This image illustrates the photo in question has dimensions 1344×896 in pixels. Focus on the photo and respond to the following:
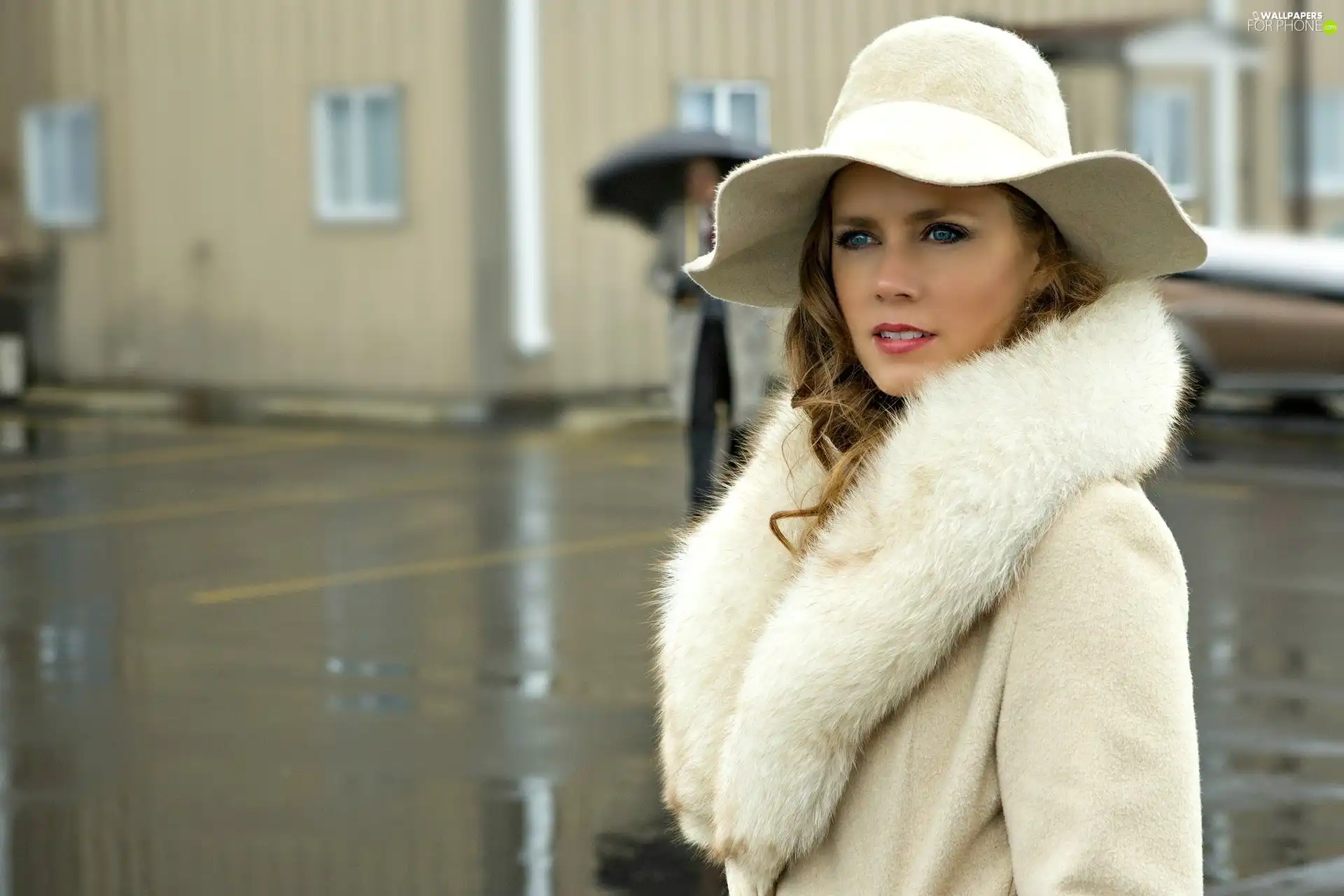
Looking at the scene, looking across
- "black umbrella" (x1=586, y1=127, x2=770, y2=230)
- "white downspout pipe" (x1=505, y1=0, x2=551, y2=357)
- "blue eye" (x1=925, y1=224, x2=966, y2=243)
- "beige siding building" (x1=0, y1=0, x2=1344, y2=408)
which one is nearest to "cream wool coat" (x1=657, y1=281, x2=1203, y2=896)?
"blue eye" (x1=925, y1=224, x2=966, y2=243)

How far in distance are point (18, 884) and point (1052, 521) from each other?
409 cm

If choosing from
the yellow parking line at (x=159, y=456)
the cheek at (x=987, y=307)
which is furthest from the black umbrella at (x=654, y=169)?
the cheek at (x=987, y=307)

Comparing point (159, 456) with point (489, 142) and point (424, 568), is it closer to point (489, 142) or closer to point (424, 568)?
point (489, 142)

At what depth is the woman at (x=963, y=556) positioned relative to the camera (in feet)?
5.36

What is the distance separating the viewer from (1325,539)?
1053 cm

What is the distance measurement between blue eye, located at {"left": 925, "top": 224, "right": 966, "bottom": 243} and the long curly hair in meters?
0.05

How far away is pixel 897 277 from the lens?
6.24 ft

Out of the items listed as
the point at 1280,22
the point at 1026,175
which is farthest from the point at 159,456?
the point at 1026,175

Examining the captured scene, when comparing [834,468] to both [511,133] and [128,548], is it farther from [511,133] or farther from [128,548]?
[511,133]

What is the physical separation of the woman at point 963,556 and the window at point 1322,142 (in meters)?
17.0

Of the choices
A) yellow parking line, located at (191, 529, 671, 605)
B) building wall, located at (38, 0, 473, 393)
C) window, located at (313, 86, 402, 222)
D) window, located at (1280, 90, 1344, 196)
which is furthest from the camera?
window, located at (313, 86, 402, 222)

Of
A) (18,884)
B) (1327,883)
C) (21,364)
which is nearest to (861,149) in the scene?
(1327,883)

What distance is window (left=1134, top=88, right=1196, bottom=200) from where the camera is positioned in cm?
1833

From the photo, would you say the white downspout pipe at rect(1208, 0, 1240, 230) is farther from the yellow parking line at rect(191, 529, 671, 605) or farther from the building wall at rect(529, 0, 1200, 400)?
the yellow parking line at rect(191, 529, 671, 605)
